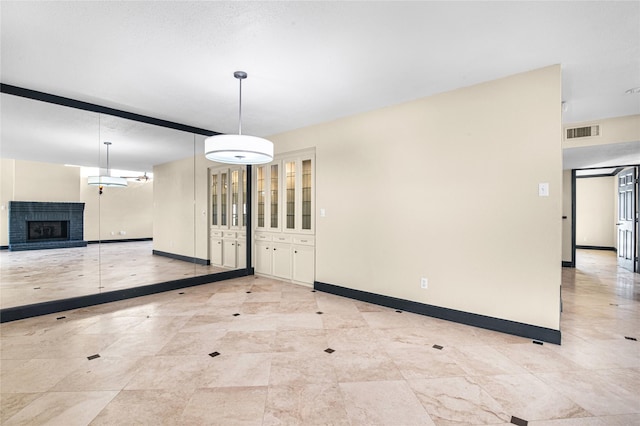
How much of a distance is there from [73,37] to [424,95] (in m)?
3.58

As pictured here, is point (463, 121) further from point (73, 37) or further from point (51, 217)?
point (51, 217)

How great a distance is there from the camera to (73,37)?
2422 millimetres

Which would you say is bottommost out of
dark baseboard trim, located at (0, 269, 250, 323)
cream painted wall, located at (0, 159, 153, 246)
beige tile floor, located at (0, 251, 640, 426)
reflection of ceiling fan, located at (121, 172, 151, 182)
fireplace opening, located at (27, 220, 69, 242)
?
beige tile floor, located at (0, 251, 640, 426)

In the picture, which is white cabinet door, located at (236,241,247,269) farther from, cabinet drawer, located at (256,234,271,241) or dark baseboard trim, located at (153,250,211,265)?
dark baseboard trim, located at (153,250,211,265)

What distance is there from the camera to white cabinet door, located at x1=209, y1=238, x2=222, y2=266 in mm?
5893

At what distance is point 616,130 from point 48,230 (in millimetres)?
8809

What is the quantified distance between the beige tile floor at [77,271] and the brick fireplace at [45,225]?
112 millimetres

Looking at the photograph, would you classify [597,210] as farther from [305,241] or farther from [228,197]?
[228,197]

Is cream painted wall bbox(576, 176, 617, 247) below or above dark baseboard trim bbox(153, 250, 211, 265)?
above

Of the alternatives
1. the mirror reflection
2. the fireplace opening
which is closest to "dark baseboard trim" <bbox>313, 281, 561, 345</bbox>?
the mirror reflection

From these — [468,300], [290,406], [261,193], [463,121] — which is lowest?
[290,406]

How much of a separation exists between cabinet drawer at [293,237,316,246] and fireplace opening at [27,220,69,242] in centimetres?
347

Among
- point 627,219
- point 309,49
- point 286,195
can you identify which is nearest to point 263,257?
point 286,195

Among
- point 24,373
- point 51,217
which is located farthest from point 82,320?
point 51,217
